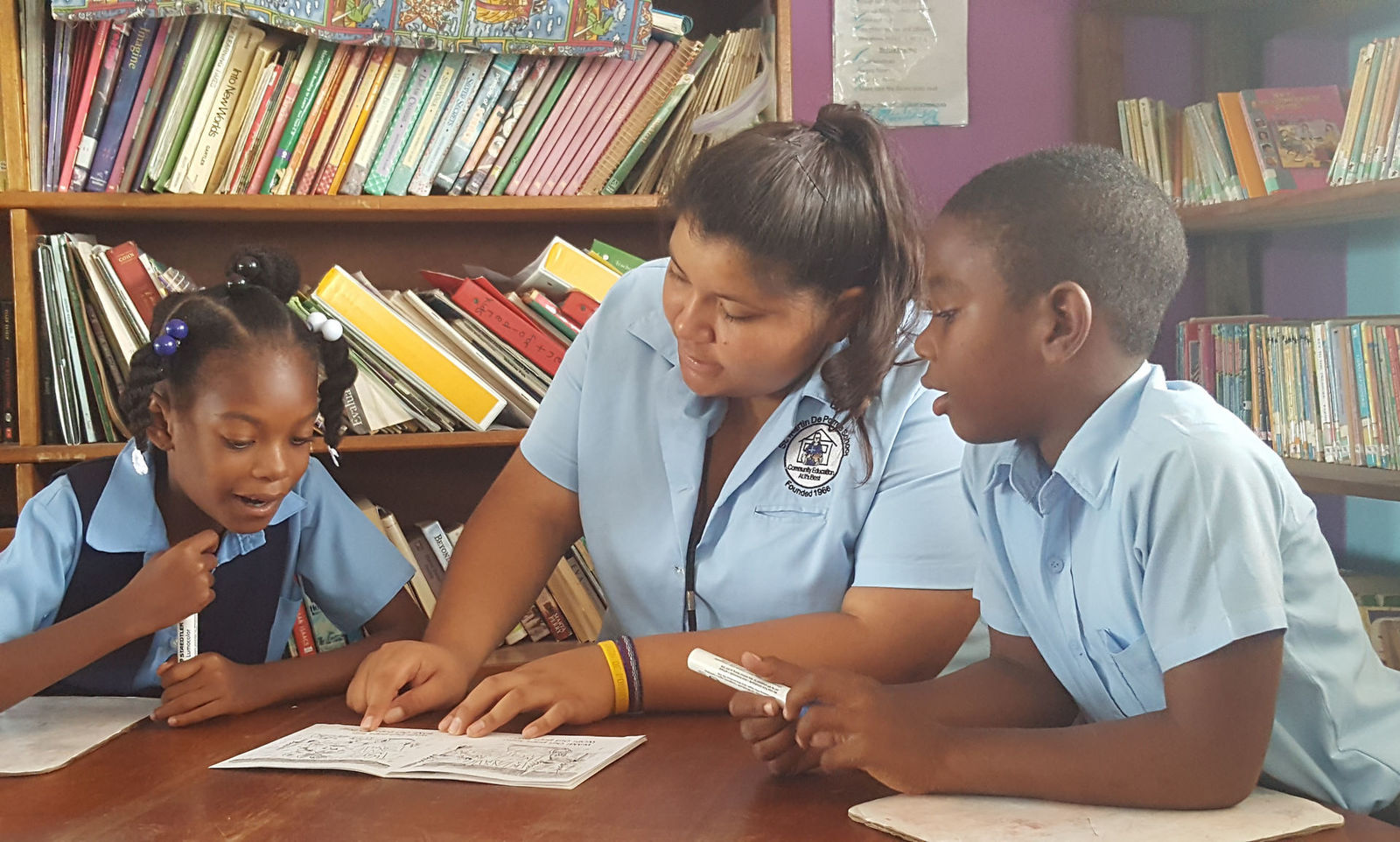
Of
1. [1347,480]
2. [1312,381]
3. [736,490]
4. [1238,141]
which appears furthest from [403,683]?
[1238,141]

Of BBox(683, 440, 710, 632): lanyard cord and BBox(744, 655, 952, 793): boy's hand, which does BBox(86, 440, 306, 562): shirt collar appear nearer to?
BBox(683, 440, 710, 632): lanyard cord

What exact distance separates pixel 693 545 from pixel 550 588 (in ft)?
2.87

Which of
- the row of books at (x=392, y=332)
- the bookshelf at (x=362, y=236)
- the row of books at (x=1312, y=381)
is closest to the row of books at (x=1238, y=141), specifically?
the row of books at (x=1312, y=381)

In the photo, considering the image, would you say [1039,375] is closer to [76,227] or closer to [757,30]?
[757,30]

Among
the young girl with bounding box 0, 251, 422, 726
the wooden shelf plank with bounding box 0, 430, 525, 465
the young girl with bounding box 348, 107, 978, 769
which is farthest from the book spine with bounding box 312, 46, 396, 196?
the young girl with bounding box 348, 107, 978, 769

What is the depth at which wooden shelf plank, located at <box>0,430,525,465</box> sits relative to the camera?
6.15 feet

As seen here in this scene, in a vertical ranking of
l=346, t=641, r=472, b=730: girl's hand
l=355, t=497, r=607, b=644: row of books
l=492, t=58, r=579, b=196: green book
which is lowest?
l=355, t=497, r=607, b=644: row of books

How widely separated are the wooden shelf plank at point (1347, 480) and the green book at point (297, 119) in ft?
5.86

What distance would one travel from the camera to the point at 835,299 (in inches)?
48.4

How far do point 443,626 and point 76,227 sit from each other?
4.24 ft

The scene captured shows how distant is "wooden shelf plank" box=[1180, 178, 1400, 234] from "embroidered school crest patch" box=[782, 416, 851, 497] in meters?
1.24

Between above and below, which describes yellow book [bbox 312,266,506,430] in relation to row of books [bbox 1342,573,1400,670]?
above

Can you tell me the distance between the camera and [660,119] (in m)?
2.08

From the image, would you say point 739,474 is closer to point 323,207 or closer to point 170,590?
point 170,590
